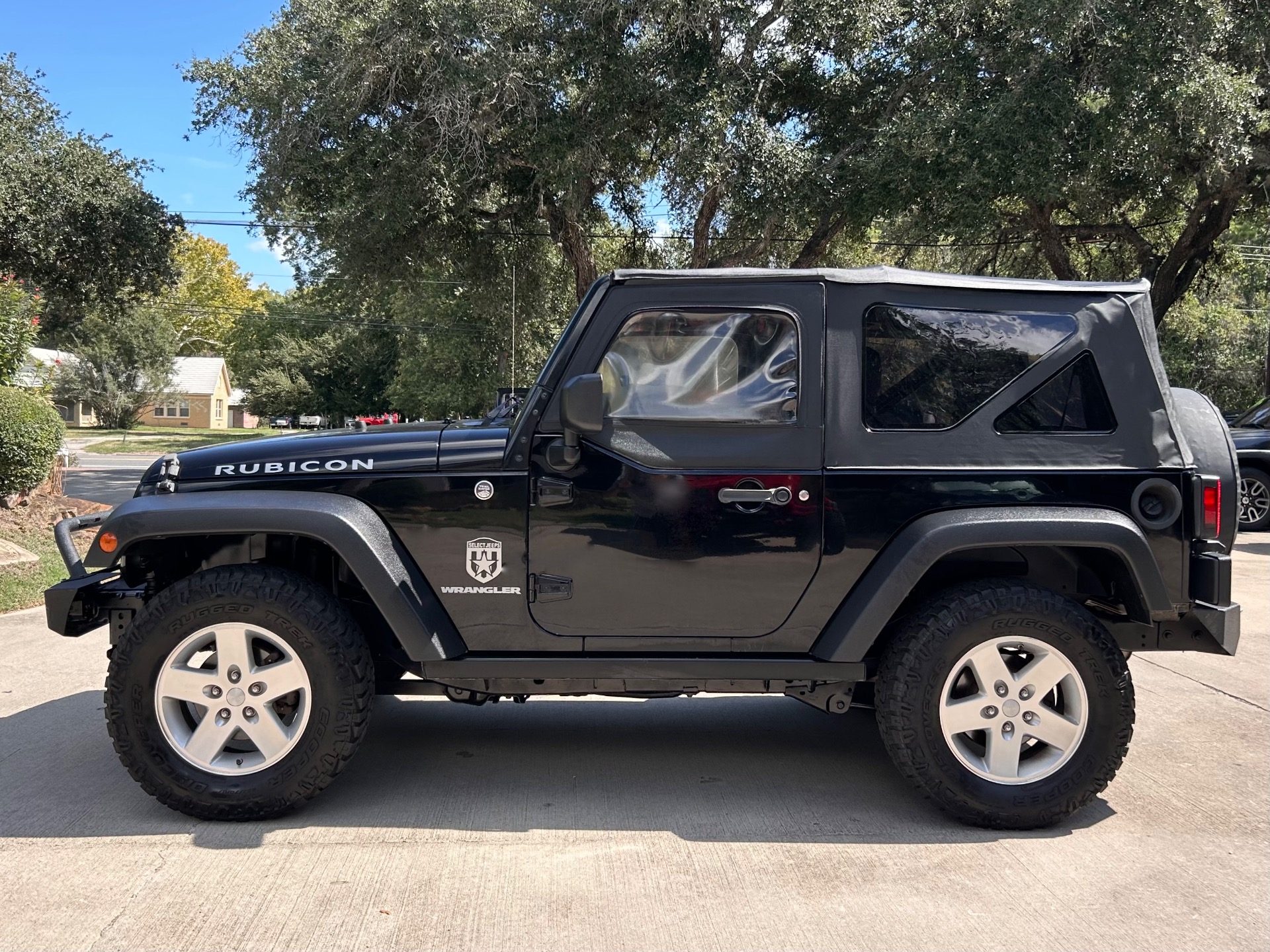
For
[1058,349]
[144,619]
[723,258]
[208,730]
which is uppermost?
[723,258]

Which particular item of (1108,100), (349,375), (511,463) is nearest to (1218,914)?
(511,463)

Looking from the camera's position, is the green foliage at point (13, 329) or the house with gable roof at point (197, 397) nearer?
the green foliage at point (13, 329)

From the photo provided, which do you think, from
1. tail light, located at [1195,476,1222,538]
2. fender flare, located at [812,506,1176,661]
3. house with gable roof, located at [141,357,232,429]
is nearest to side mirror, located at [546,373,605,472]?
fender flare, located at [812,506,1176,661]

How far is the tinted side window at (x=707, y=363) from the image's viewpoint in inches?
148

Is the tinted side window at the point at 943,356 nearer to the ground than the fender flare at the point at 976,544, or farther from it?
farther from it

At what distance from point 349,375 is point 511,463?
189 feet

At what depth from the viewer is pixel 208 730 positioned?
12.0ft

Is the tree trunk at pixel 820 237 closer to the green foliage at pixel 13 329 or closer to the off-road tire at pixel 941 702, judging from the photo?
the green foliage at pixel 13 329

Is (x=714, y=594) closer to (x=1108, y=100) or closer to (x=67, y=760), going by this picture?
(x=67, y=760)

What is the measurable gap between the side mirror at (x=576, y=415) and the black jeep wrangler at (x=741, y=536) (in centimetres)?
1

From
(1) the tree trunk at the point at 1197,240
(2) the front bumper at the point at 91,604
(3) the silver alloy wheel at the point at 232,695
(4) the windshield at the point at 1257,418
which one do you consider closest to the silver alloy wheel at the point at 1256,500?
(4) the windshield at the point at 1257,418

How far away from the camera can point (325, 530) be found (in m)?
3.59

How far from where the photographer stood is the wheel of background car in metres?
12.3

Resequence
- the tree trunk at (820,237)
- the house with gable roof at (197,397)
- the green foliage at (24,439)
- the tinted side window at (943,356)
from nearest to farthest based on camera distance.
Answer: the tinted side window at (943,356) < the green foliage at (24,439) < the tree trunk at (820,237) < the house with gable roof at (197,397)
